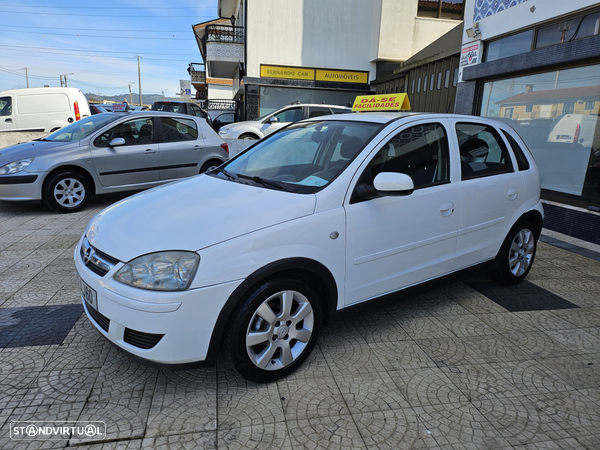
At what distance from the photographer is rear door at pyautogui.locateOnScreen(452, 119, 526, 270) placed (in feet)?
11.7

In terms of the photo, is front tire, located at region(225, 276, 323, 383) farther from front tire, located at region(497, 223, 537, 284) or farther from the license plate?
front tire, located at region(497, 223, 537, 284)

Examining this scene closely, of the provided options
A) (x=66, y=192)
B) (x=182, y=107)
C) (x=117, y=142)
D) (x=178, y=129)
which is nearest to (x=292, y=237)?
(x=117, y=142)

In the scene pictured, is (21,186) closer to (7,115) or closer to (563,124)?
(7,115)

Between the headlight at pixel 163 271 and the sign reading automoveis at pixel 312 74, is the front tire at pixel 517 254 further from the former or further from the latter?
the sign reading automoveis at pixel 312 74

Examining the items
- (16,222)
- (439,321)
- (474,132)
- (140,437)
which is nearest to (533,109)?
(474,132)

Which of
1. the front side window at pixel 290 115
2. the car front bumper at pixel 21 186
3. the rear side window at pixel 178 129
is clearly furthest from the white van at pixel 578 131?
the car front bumper at pixel 21 186

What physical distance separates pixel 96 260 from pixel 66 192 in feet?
16.4

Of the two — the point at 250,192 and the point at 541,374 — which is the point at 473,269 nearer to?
the point at 541,374

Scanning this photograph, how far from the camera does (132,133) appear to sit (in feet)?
24.3

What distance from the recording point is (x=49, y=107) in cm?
1258

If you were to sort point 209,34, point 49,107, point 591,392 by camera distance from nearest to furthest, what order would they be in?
point 591,392 → point 49,107 → point 209,34

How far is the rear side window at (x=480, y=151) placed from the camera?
3602mm

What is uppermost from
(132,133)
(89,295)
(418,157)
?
(418,157)

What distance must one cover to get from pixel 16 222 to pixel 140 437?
5.42 metres
